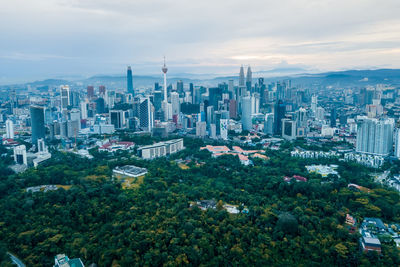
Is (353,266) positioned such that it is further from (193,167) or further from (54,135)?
(54,135)

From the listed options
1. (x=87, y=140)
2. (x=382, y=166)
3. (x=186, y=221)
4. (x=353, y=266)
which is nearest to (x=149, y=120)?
(x=87, y=140)

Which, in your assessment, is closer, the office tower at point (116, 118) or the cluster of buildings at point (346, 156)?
the cluster of buildings at point (346, 156)

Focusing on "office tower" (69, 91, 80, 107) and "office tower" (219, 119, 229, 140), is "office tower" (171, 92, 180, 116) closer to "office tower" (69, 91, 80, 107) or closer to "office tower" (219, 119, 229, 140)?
"office tower" (219, 119, 229, 140)

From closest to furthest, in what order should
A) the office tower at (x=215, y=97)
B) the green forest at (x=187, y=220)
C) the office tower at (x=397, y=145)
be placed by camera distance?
the green forest at (x=187, y=220)
the office tower at (x=397, y=145)
the office tower at (x=215, y=97)

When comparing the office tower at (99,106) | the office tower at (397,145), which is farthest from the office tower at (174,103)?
the office tower at (397,145)

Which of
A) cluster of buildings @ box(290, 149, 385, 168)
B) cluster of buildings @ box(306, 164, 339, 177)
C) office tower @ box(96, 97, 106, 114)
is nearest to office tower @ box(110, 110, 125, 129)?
office tower @ box(96, 97, 106, 114)

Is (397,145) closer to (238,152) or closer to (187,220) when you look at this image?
(238,152)

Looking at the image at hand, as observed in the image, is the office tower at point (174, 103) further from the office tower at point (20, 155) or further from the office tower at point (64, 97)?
the office tower at point (20, 155)

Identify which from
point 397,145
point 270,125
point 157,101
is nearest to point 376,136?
point 397,145
